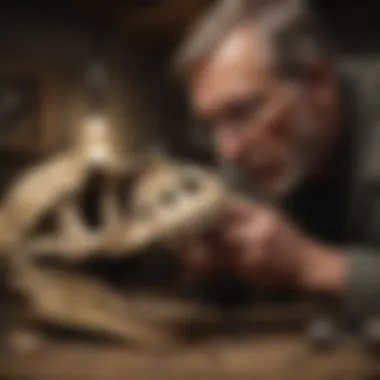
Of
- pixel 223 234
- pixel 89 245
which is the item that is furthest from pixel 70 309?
pixel 223 234

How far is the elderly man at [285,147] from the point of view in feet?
3.78

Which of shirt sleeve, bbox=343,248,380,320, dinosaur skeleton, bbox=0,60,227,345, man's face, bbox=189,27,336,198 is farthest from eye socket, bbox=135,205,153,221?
shirt sleeve, bbox=343,248,380,320

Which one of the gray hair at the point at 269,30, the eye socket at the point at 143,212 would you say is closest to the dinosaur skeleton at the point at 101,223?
the eye socket at the point at 143,212

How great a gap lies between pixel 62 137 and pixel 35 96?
6cm

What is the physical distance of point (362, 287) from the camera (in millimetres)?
1127

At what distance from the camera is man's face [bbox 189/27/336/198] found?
117 cm

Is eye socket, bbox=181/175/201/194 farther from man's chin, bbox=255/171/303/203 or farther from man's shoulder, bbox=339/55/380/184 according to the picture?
man's shoulder, bbox=339/55/380/184

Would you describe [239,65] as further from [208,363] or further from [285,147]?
[208,363]

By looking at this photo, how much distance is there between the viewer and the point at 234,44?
116 cm

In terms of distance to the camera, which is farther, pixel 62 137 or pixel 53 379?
pixel 62 137

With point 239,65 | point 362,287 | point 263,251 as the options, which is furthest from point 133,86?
point 362,287

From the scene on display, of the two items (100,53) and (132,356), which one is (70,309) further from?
(100,53)

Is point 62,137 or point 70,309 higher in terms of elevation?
point 62,137

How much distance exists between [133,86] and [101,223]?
0.17 meters
